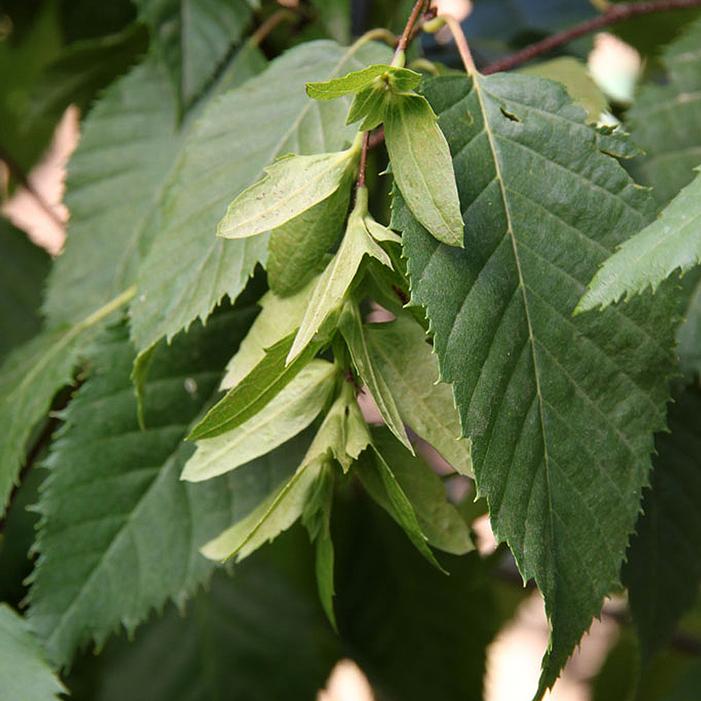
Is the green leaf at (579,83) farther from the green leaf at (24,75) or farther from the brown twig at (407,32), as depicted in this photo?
the green leaf at (24,75)

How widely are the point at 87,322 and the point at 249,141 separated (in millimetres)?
179

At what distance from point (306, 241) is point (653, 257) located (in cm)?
15

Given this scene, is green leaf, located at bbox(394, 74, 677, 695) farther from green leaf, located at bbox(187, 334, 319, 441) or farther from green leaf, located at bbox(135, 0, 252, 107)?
green leaf, located at bbox(135, 0, 252, 107)

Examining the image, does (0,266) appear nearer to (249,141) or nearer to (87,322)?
(87,322)

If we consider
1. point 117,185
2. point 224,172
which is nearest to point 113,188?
point 117,185

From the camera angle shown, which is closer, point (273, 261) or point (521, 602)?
point (273, 261)

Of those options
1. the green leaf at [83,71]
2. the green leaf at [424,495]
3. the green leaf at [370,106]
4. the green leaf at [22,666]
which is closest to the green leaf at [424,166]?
the green leaf at [370,106]

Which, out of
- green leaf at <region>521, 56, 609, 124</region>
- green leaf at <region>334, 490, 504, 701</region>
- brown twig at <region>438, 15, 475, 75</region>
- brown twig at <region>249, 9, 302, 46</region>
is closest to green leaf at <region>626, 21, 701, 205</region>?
green leaf at <region>521, 56, 609, 124</region>

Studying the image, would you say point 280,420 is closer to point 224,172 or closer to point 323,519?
point 323,519

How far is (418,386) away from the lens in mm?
469

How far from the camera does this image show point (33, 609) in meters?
0.60

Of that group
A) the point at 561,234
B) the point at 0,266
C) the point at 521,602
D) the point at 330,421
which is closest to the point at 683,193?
the point at 561,234

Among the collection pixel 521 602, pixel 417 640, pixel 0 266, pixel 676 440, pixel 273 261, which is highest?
pixel 273 261

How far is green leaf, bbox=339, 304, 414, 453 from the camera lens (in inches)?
17.1
